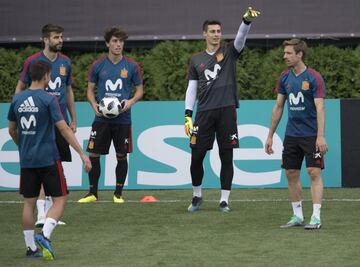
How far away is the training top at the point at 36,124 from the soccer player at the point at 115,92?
4334mm

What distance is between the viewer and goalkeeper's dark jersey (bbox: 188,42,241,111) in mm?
12898

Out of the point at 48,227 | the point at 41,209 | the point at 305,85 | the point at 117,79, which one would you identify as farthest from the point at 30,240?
the point at 117,79

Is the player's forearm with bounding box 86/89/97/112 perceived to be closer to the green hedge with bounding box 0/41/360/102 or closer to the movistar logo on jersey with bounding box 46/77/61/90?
the movistar logo on jersey with bounding box 46/77/61/90

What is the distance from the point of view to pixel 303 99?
443 inches

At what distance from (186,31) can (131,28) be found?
0.95m

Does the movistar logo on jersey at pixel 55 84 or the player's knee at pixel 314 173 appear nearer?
the player's knee at pixel 314 173

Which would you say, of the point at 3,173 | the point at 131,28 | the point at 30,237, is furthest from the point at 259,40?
the point at 30,237

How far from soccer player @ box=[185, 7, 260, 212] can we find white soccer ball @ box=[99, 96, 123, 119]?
3.58 ft

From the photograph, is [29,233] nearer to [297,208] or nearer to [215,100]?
[297,208]

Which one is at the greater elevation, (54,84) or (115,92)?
(54,84)

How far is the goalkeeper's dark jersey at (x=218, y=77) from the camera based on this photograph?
1290cm

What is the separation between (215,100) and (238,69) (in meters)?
4.68

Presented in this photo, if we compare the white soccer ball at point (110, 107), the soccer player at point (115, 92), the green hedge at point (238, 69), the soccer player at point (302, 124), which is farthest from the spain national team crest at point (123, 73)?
the green hedge at point (238, 69)

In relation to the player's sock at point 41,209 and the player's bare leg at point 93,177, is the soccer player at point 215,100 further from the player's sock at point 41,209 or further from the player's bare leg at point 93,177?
the player's sock at point 41,209
